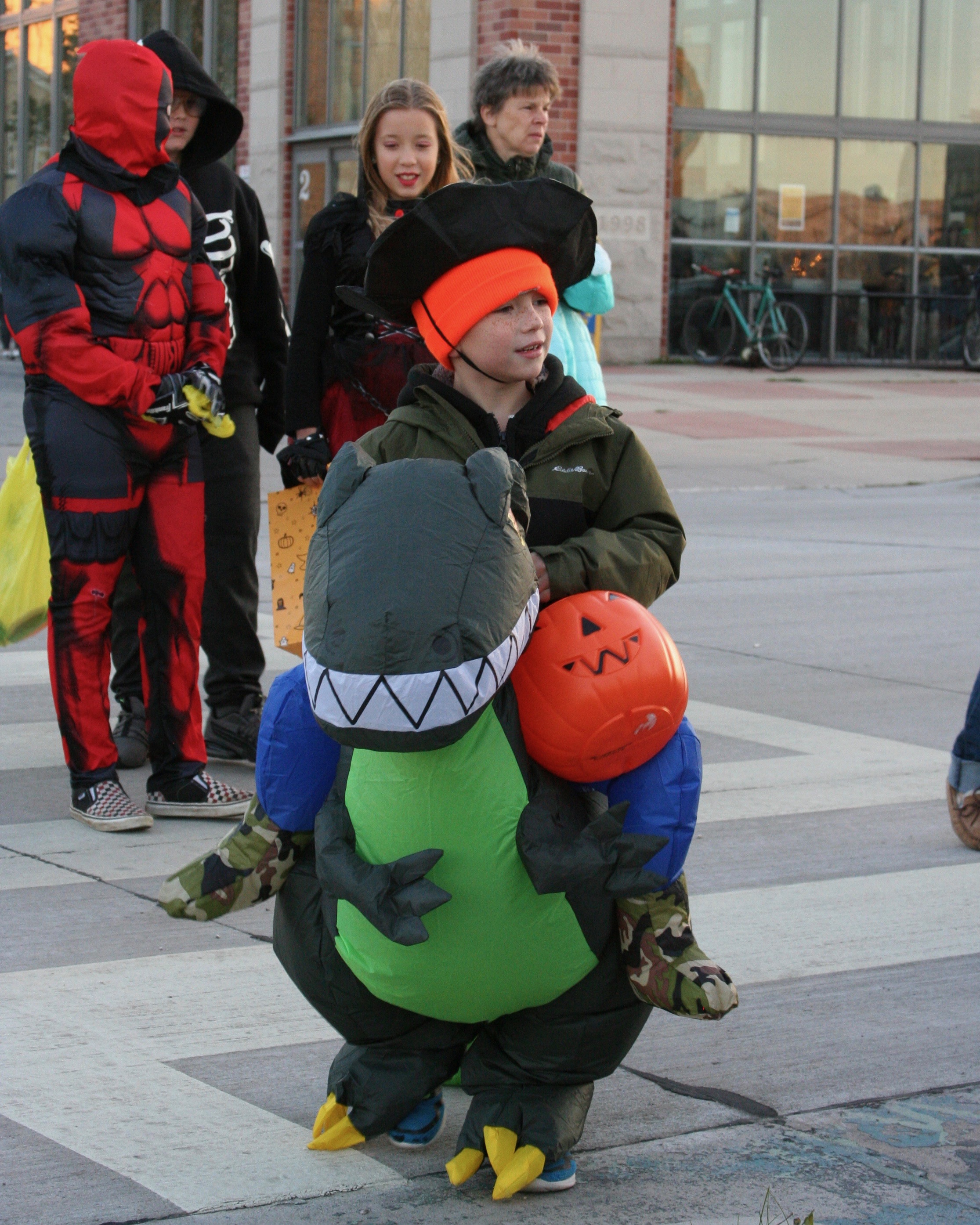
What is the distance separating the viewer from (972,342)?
77.3 ft

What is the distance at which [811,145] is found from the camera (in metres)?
22.8

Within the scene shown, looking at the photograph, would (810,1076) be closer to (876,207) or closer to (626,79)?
(626,79)

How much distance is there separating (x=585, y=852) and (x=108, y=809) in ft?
9.08

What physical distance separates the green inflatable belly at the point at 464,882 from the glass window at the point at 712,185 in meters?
19.8

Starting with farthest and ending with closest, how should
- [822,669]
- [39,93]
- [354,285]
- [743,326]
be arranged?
[39,93] < [743,326] < [822,669] < [354,285]

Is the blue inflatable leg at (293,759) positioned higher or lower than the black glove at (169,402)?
lower

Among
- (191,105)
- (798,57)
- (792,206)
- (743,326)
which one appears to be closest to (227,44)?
(798,57)

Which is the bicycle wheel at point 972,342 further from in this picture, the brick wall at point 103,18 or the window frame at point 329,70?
the brick wall at point 103,18

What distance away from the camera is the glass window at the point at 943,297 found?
23688 millimetres

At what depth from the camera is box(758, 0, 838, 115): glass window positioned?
22.3 metres

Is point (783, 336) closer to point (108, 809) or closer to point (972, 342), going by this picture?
point (972, 342)

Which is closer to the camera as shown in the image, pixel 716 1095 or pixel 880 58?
pixel 716 1095

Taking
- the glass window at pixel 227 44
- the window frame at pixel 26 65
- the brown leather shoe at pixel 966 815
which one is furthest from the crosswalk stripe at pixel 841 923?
the window frame at pixel 26 65

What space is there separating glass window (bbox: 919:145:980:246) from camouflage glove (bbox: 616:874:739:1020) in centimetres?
2214
